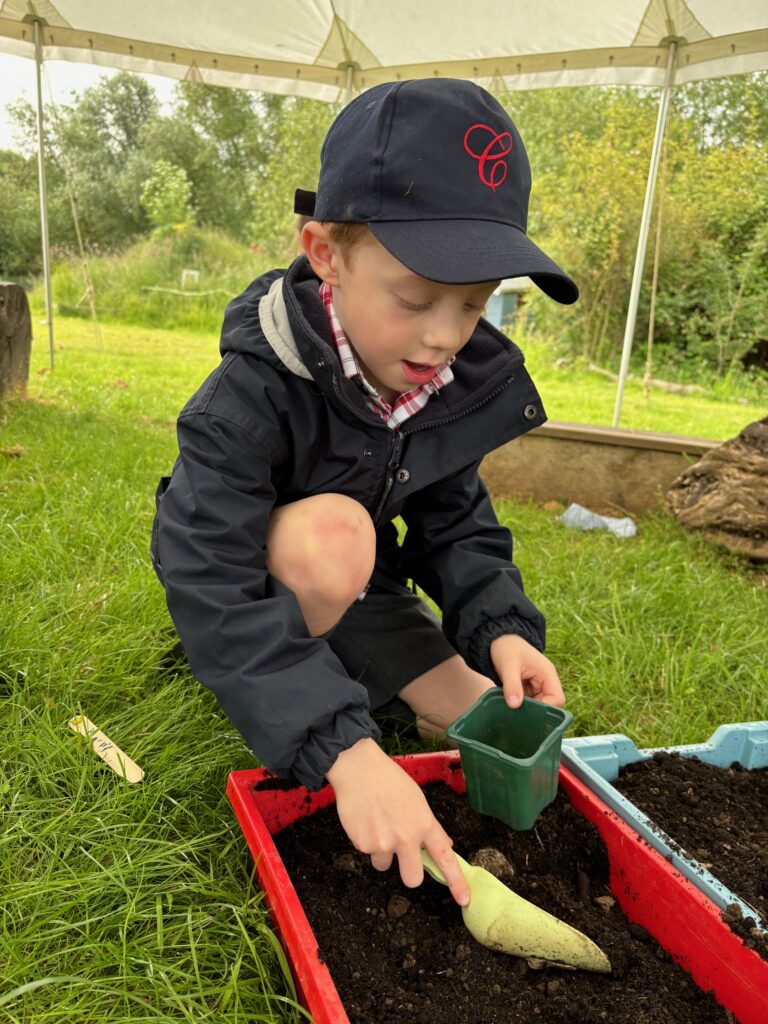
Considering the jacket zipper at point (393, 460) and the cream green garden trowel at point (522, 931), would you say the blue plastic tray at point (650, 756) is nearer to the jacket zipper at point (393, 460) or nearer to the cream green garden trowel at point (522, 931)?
the cream green garden trowel at point (522, 931)

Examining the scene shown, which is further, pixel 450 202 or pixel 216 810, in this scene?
pixel 216 810

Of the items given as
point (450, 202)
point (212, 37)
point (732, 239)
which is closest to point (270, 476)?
point (450, 202)

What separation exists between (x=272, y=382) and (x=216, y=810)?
2.11 feet

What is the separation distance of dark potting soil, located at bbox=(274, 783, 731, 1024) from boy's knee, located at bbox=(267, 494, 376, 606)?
1.11 feet

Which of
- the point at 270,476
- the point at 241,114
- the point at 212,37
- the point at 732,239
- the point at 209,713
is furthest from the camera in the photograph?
the point at 241,114

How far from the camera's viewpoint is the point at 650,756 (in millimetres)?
1435

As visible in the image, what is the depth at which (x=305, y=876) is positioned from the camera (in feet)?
3.77

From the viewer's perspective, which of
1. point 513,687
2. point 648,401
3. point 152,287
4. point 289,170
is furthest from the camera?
point 289,170

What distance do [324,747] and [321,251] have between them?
2.25 ft

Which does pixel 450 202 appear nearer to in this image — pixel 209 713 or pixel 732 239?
pixel 209 713

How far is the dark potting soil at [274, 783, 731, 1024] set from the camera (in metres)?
0.97

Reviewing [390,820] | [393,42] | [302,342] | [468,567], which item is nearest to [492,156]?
[302,342]

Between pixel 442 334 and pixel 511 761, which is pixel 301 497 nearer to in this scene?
pixel 442 334

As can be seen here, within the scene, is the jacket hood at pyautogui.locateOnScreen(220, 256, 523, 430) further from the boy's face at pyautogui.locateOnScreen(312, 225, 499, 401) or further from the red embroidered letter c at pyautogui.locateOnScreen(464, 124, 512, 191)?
the red embroidered letter c at pyautogui.locateOnScreen(464, 124, 512, 191)
